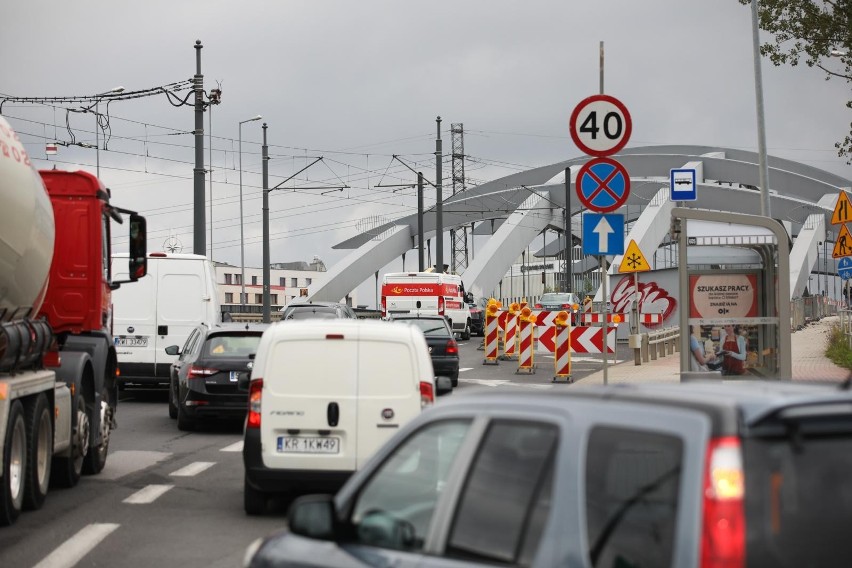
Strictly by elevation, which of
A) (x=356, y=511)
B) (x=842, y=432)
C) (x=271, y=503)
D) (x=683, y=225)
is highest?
(x=683, y=225)

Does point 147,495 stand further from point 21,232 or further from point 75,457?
point 21,232

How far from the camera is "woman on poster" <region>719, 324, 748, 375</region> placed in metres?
13.7

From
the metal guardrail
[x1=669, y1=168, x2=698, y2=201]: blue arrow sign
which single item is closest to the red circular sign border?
[x1=669, y1=168, x2=698, y2=201]: blue arrow sign

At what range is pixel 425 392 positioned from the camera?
438 inches

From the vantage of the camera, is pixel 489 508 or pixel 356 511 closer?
pixel 489 508

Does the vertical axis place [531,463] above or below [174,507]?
above

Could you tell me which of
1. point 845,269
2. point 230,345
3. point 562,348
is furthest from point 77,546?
point 845,269

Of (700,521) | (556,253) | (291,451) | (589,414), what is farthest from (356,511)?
(556,253)

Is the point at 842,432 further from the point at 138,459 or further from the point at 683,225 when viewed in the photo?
the point at 138,459

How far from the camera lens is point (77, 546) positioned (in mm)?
9555

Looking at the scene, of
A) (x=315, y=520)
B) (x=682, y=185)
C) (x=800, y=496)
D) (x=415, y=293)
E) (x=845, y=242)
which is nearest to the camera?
(x=800, y=496)

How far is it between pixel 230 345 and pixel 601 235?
20.3ft

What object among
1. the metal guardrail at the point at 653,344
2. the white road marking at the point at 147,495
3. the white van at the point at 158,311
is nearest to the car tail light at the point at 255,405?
the white road marking at the point at 147,495

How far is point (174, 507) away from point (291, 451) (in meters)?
1.36
